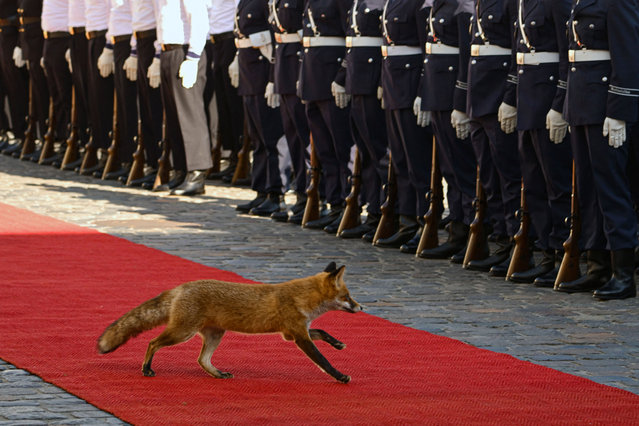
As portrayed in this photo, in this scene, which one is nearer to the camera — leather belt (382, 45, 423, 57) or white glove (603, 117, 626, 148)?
white glove (603, 117, 626, 148)

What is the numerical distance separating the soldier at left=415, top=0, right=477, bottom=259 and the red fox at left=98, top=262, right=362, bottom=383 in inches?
141

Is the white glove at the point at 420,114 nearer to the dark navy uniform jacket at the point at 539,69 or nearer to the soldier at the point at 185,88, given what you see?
the dark navy uniform jacket at the point at 539,69

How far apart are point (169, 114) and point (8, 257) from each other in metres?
4.27

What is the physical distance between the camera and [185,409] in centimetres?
486

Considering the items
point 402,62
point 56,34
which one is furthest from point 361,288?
point 56,34

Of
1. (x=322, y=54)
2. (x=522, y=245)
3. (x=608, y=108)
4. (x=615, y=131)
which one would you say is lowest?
(x=522, y=245)

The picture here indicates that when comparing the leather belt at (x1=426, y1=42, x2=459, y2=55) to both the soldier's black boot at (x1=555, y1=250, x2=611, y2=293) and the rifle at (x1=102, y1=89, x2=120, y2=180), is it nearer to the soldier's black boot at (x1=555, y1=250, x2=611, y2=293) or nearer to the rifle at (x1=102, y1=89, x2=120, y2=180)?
the soldier's black boot at (x1=555, y1=250, x2=611, y2=293)

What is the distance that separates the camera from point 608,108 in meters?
7.41

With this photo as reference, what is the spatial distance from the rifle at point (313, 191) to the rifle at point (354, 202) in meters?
0.44

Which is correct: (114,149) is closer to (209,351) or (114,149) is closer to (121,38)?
(121,38)

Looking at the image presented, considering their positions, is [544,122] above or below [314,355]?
above

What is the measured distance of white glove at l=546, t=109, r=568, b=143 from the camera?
307 inches

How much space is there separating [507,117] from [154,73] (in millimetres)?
5406

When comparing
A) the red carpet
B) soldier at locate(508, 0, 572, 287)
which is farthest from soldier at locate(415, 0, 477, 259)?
the red carpet
